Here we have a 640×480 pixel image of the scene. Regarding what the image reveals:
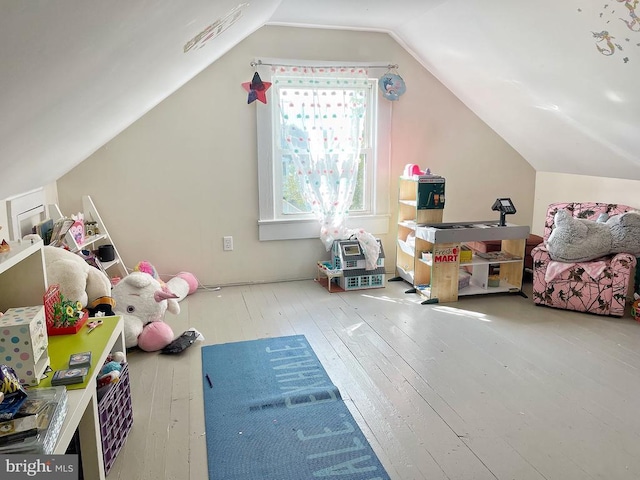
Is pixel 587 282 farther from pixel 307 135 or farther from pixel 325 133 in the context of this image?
pixel 307 135

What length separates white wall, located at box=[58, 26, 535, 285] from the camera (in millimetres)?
3639

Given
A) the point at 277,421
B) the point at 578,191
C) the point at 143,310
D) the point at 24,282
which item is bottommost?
the point at 277,421

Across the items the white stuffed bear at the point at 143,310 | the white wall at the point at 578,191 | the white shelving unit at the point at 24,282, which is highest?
the white wall at the point at 578,191

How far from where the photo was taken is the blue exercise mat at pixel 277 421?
1.78 m

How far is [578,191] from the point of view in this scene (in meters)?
4.11

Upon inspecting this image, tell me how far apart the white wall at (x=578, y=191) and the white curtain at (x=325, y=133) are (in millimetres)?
1826

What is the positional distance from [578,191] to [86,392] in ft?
13.3

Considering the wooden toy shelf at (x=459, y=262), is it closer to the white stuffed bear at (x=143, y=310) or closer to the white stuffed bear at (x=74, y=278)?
the white stuffed bear at (x=143, y=310)

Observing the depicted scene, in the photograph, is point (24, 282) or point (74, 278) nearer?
point (24, 282)

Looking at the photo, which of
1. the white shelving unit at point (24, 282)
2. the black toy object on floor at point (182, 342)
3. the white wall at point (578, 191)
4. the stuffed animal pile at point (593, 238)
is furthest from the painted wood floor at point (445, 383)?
the white wall at point (578, 191)

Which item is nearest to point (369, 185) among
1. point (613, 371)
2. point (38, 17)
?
point (613, 371)

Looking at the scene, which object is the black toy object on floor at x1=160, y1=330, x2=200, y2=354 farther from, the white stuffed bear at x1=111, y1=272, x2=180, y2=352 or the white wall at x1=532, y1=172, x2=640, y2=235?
the white wall at x1=532, y1=172, x2=640, y2=235

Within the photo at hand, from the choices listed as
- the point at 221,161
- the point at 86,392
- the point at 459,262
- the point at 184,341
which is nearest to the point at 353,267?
the point at 459,262

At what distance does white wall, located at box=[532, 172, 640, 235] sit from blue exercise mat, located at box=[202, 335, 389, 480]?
8.96 feet
